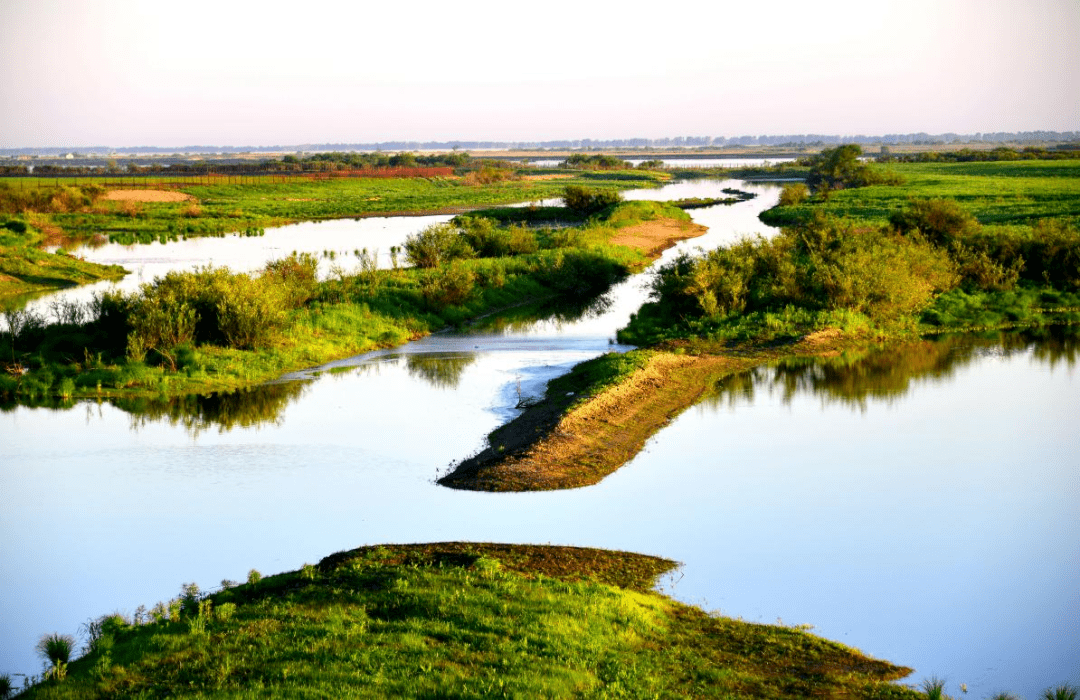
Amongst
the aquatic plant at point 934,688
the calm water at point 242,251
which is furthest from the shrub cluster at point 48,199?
the aquatic plant at point 934,688

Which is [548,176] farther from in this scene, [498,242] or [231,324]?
[231,324]

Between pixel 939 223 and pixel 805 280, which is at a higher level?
pixel 939 223

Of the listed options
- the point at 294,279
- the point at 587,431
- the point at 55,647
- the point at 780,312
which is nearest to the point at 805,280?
the point at 780,312

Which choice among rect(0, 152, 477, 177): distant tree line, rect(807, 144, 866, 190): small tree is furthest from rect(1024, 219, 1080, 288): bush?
rect(0, 152, 477, 177): distant tree line

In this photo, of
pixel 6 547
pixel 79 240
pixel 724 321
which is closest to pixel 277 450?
pixel 6 547

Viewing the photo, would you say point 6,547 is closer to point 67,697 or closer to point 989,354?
point 67,697

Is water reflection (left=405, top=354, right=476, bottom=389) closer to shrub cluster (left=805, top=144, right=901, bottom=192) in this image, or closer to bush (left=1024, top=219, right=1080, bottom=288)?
bush (left=1024, top=219, right=1080, bottom=288)

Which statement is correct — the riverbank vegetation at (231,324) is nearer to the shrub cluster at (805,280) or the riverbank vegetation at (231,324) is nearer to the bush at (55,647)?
the shrub cluster at (805,280)
